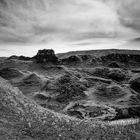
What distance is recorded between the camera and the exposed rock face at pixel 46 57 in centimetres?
7256

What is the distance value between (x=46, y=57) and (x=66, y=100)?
37211 mm

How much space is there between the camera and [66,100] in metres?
38.6

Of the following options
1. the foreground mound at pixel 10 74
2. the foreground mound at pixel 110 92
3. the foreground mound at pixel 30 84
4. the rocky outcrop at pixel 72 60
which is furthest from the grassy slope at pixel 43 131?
the rocky outcrop at pixel 72 60

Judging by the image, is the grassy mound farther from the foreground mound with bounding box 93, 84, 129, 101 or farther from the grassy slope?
the grassy slope

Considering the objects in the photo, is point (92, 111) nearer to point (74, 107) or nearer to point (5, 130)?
point (74, 107)

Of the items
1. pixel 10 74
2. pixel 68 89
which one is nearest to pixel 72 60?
pixel 10 74

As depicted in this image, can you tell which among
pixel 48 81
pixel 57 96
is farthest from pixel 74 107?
pixel 48 81

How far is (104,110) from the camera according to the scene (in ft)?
103

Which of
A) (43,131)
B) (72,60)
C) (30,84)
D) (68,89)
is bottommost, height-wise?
(68,89)

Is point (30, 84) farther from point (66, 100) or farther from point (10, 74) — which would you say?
point (66, 100)

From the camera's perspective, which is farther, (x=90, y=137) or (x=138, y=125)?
(x=138, y=125)

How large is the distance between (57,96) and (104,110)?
38.2 ft

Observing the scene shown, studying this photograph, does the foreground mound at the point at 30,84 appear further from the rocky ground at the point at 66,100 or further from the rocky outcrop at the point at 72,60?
the rocky outcrop at the point at 72,60

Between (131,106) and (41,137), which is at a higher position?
(41,137)
